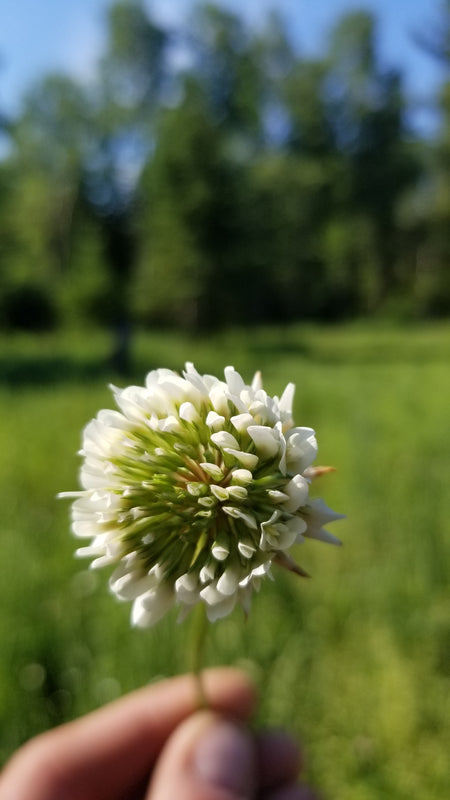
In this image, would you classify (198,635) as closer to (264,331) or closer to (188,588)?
(188,588)

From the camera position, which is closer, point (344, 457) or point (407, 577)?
point (407, 577)

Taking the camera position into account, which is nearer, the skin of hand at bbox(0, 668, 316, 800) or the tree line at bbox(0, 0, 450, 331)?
the skin of hand at bbox(0, 668, 316, 800)

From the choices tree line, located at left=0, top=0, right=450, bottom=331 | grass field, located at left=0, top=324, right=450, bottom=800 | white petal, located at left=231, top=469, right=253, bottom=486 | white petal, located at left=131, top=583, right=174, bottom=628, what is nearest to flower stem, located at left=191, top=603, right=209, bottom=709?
white petal, located at left=131, top=583, right=174, bottom=628

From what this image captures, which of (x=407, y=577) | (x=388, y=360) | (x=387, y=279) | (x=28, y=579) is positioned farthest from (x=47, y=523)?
(x=387, y=279)

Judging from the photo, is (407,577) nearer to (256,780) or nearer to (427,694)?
(427,694)

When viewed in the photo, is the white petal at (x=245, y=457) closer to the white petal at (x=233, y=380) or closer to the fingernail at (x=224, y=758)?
the white petal at (x=233, y=380)

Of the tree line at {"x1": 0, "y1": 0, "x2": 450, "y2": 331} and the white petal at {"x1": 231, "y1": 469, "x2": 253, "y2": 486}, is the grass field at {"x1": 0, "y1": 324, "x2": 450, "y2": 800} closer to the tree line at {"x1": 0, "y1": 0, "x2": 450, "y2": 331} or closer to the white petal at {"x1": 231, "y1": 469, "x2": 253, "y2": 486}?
the white petal at {"x1": 231, "y1": 469, "x2": 253, "y2": 486}
